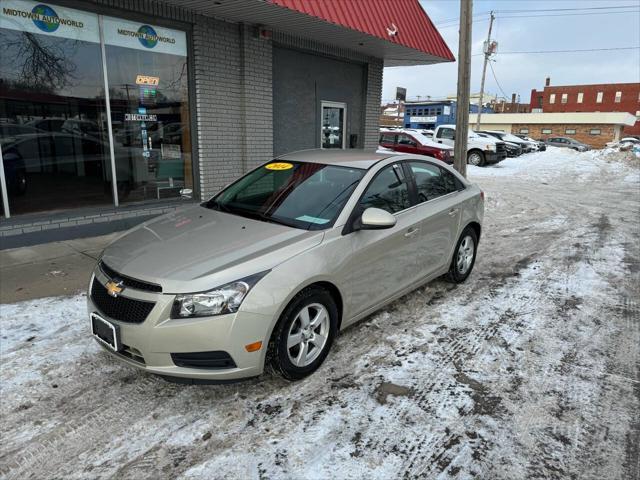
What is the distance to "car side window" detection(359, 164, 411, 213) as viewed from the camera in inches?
161

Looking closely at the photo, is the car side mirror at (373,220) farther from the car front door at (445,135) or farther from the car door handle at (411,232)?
the car front door at (445,135)

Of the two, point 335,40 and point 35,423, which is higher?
point 335,40

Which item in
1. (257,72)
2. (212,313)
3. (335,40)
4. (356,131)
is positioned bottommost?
(212,313)

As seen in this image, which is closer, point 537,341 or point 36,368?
point 36,368

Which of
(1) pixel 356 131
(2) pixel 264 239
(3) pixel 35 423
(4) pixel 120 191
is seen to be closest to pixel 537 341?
(2) pixel 264 239

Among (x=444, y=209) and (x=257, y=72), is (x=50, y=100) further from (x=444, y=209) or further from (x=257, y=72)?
(x=444, y=209)

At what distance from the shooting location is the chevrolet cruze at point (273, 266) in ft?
9.57

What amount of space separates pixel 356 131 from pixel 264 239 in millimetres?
9087

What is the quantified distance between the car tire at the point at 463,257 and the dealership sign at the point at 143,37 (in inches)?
221

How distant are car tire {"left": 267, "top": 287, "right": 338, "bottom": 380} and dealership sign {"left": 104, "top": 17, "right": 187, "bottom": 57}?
5879 mm

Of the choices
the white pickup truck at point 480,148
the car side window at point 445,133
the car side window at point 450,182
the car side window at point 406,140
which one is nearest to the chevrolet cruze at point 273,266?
the car side window at point 450,182

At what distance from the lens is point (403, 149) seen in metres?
19.5

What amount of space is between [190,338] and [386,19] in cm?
808

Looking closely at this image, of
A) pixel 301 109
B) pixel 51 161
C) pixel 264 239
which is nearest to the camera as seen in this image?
pixel 264 239
